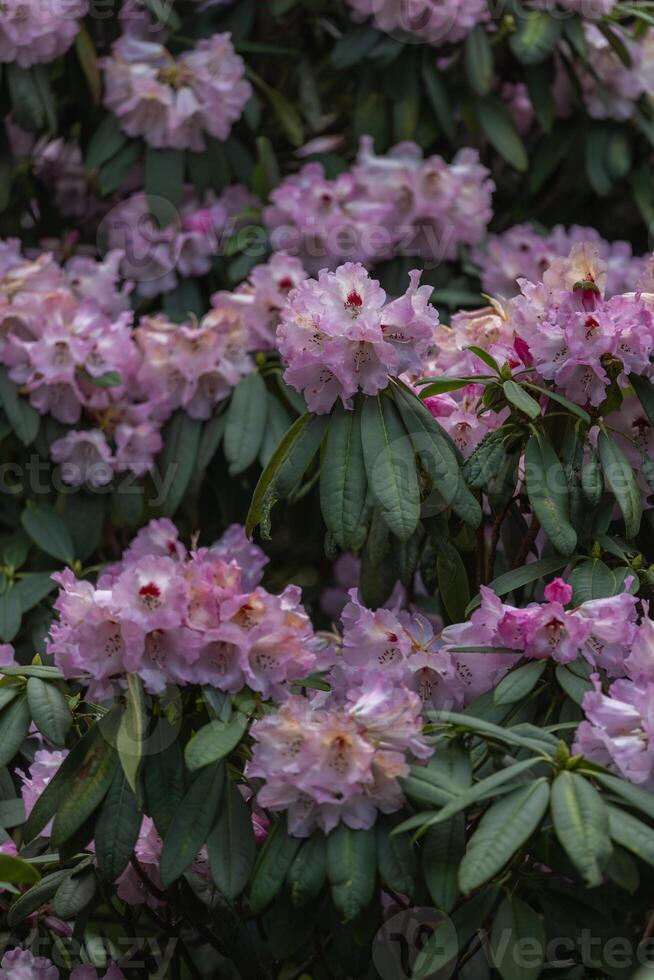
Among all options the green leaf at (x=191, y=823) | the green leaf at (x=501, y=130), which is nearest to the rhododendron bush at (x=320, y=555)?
the green leaf at (x=191, y=823)

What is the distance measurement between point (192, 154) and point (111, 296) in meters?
0.31

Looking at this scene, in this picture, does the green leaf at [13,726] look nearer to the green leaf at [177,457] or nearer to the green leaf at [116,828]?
the green leaf at [116,828]

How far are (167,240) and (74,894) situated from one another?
4.25 ft

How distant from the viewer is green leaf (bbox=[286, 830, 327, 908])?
1283 millimetres

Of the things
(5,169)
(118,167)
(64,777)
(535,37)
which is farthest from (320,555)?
(64,777)

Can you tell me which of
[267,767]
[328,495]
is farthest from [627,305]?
[267,767]

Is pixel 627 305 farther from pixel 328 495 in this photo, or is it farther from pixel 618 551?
pixel 328 495

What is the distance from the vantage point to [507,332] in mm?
1661

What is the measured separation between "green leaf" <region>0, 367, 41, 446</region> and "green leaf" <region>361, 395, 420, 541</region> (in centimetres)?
75

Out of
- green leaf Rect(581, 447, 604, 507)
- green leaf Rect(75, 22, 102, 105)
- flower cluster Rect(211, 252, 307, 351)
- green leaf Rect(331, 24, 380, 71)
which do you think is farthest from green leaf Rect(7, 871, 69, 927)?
green leaf Rect(331, 24, 380, 71)

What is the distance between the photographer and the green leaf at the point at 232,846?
4.40ft

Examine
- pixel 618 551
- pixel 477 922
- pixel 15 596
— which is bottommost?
pixel 15 596

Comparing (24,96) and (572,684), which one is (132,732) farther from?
(24,96)

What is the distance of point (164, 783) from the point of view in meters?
1.41
